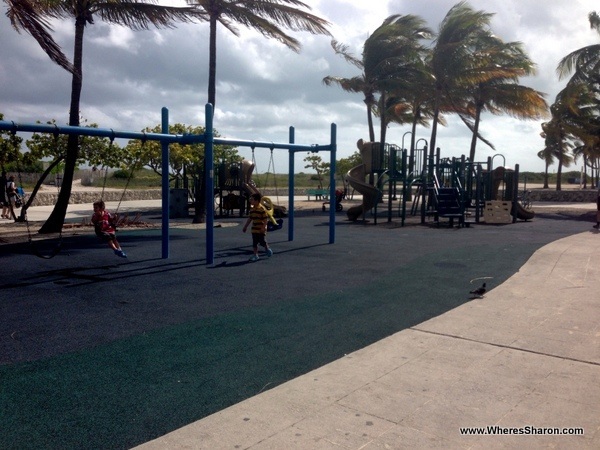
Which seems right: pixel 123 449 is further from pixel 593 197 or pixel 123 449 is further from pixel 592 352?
pixel 593 197

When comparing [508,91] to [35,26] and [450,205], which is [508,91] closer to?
[450,205]

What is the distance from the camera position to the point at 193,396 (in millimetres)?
4250

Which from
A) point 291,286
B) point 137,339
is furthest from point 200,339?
point 291,286

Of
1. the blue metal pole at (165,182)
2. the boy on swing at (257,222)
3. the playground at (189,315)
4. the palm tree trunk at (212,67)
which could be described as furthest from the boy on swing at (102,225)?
the palm tree trunk at (212,67)

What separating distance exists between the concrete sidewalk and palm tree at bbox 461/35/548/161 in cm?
2820

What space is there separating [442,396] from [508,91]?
32.4 m

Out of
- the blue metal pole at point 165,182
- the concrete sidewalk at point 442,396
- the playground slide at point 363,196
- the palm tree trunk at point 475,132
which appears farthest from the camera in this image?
the palm tree trunk at point 475,132

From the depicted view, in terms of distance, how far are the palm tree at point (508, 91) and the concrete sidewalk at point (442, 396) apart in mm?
28203

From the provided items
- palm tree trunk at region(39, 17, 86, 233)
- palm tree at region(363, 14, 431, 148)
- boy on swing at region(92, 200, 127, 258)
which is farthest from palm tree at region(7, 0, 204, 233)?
palm tree at region(363, 14, 431, 148)

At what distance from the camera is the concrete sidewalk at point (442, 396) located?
3.55 m

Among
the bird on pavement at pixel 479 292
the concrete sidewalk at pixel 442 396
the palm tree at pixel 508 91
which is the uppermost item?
the palm tree at pixel 508 91

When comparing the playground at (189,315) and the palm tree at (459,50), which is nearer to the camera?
the playground at (189,315)

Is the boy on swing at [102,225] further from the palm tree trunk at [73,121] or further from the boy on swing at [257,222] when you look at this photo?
the palm tree trunk at [73,121]

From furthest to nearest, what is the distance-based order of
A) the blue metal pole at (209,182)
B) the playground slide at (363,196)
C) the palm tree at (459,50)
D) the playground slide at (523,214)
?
the palm tree at (459,50) → the playground slide at (523,214) → the playground slide at (363,196) → the blue metal pole at (209,182)
